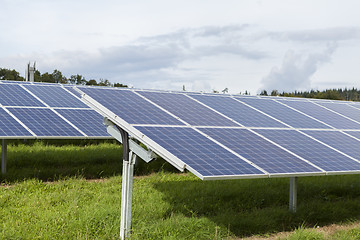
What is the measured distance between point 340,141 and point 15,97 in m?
12.5

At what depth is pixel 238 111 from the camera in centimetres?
1181

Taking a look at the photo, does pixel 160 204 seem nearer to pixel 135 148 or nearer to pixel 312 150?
pixel 135 148

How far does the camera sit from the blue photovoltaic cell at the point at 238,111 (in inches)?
431

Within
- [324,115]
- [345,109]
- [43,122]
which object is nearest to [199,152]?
[324,115]

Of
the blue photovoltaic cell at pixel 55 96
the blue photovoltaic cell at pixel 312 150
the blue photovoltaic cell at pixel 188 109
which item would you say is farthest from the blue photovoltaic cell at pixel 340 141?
the blue photovoltaic cell at pixel 55 96

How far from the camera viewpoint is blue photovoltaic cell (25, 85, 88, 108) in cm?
1769

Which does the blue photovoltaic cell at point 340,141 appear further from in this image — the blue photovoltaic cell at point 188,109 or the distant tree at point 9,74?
the distant tree at point 9,74

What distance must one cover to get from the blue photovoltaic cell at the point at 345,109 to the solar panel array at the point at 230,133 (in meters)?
1.89

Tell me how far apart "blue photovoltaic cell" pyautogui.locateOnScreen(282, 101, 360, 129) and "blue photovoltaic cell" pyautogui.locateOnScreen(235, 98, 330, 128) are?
0.62m

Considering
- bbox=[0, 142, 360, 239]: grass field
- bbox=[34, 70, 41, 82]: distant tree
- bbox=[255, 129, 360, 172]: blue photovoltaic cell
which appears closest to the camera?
bbox=[0, 142, 360, 239]: grass field

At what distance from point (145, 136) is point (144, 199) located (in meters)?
3.71

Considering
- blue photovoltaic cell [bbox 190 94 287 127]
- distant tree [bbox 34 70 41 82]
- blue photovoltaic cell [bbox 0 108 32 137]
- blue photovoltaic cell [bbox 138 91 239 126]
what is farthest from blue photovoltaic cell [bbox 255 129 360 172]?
distant tree [bbox 34 70 41 82]

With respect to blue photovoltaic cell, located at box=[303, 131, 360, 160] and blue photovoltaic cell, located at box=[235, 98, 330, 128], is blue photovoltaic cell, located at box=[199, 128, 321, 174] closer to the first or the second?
blue photovoltaic cell, located at box=[303, 131, 360, 160]

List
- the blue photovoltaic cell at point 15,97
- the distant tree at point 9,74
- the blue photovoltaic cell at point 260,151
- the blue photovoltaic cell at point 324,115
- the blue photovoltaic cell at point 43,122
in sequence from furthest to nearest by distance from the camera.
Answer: the distant tree at point 9,74 → the blue photovoltaic cell at point 15,97 → the blue photovoltaic cell at point 43,122 → the blue photovoltaic cell at point 324,115 → the blue photovoltaic cell at point 260,151
